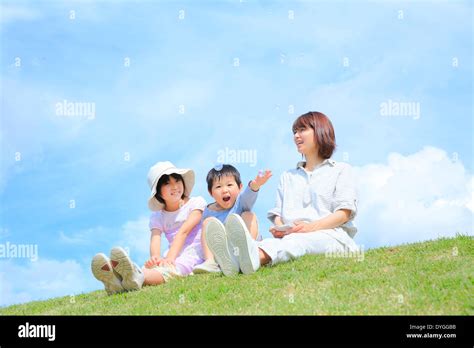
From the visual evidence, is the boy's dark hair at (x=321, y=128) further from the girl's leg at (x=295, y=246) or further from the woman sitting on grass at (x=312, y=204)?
the girl's leg at (x=295, y=246)

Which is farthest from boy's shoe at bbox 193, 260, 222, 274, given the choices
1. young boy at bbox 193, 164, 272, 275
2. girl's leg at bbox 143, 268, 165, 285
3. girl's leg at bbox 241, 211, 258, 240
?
girl's leg at bbox 241, 211, 258, 240

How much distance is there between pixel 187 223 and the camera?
28.8ft

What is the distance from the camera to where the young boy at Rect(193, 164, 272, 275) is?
765 cm

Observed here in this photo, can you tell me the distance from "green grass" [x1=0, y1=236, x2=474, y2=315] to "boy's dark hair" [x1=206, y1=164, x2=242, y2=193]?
137 cm

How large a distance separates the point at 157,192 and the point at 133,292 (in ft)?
5.66

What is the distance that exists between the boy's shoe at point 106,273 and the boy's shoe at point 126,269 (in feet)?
0.20

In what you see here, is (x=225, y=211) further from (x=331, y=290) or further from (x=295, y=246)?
(x=331, y=290)

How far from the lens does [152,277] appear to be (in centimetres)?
820

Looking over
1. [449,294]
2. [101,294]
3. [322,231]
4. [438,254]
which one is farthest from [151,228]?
[449,294]

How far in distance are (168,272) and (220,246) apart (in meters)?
1.10
